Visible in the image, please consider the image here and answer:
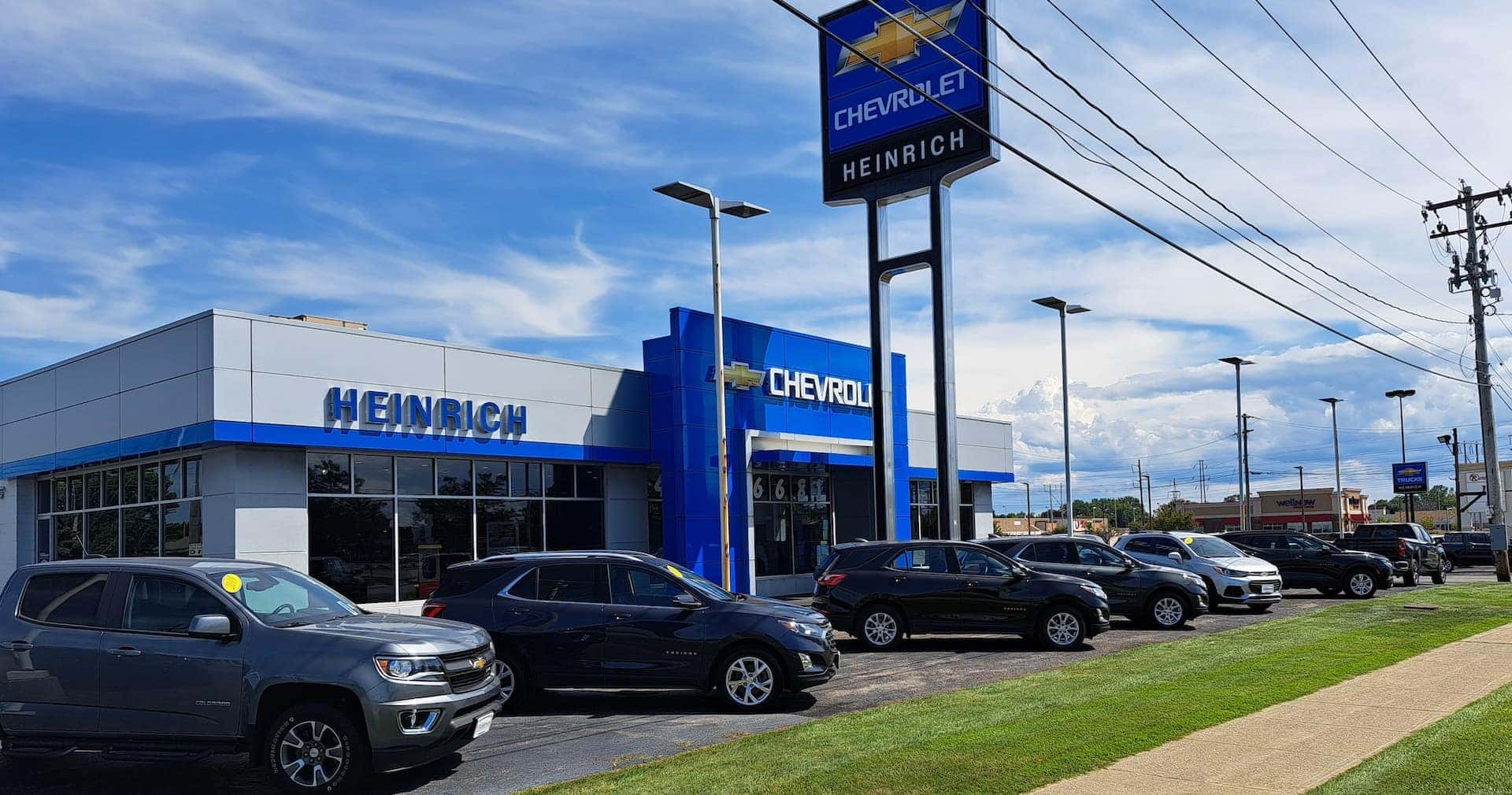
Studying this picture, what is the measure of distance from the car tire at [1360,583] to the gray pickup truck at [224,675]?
2308 cm

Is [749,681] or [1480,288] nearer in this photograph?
[749,681]

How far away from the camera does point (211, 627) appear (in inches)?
343

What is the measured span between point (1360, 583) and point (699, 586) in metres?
20.1

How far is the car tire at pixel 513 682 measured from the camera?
1224cm

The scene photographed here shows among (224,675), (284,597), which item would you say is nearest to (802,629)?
(284,597)

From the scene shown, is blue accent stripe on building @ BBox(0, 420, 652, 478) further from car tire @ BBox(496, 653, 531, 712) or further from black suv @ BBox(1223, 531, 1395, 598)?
black suv @ BBox(1223, 531, 1395, 598)

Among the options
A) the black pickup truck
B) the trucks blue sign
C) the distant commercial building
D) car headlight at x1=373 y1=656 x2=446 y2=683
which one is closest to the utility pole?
the black pickup truck

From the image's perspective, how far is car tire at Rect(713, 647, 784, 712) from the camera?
1186 centimetres

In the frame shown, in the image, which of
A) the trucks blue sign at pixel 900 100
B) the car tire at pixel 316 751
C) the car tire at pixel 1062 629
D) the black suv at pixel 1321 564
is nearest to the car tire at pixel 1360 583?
the black suv at pixel 1321 564

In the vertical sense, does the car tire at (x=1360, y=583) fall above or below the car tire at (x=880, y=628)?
below

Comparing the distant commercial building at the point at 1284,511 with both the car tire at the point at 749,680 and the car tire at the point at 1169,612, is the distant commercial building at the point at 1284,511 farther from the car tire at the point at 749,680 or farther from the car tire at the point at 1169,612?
the car tire at the point at 749,680

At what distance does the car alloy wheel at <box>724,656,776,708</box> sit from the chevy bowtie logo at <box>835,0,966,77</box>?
60.1ft

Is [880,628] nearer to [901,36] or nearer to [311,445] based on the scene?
[311,445]

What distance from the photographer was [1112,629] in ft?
65.0
